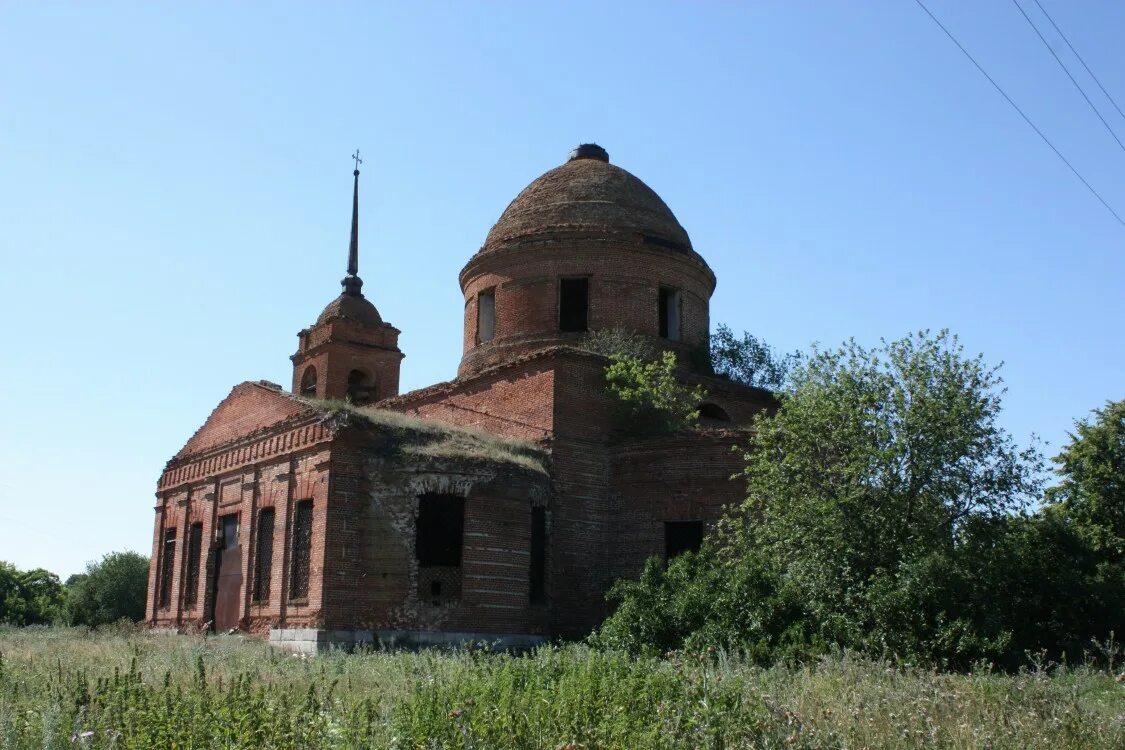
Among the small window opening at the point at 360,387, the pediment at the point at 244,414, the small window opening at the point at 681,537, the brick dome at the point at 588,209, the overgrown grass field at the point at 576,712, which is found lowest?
the overgrown grass field at the point at 576,712

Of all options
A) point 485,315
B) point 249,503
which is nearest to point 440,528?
point 249,503

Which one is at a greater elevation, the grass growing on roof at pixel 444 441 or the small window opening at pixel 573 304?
the small window opening at pixel 573 304

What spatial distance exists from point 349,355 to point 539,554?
13309 mm

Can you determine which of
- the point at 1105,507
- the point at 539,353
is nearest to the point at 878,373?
the point at 539,353

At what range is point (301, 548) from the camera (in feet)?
67.9

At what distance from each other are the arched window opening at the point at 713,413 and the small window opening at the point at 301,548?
9.92 metres

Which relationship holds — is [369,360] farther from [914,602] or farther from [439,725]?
[439,725]

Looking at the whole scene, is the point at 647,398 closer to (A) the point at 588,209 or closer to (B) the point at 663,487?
(B) the point at 663,487

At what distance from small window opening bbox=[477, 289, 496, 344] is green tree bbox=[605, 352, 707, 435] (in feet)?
17.8

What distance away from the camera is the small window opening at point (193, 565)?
1019 inches

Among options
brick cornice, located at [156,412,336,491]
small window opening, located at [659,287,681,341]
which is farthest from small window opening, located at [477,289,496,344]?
brick cornice, located at [156,412,336,491]

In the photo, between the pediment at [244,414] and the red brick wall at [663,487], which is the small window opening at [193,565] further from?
the red brick wall at [663,487]

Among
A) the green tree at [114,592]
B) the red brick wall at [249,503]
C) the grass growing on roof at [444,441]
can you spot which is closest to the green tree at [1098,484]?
the grass growing on roof at [444,441]

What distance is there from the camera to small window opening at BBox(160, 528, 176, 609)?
27438 mm
